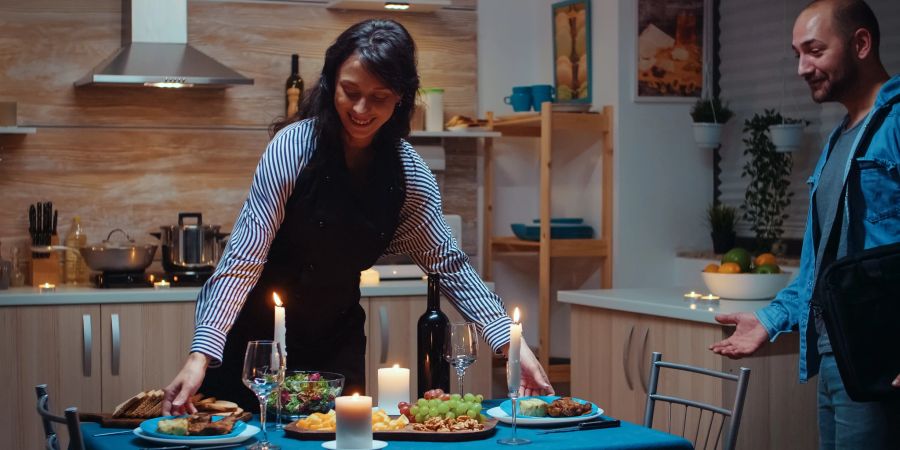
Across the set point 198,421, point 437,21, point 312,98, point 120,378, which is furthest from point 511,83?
point 198,421

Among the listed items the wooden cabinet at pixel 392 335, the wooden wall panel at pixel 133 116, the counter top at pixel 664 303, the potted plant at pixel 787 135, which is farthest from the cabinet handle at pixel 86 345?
the potted plant at pixel 787 135

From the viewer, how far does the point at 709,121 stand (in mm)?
4969

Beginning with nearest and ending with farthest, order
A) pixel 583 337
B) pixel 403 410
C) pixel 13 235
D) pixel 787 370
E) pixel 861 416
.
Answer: pixel 403 410 < pixel 861 416 < pixel 787 370 < pixel 583 337 < pixel 13 235

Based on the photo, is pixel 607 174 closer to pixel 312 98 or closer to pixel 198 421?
pixel 312 98

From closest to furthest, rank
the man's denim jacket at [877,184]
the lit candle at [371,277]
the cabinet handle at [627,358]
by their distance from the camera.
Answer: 1. the man's denim jacket at [877,184]
2. the cabinet handle at [627,358]
3. the lit candle at [371,277]

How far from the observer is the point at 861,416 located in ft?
7.36

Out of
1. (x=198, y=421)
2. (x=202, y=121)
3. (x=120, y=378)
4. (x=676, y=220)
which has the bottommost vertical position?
(x=120, y=378)

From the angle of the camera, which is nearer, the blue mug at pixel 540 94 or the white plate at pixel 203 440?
the white plate at pixel 203 440

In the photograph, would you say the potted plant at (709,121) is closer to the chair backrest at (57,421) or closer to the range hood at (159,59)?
the range hood at (159,59)

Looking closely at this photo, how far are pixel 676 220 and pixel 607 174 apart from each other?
42 cm

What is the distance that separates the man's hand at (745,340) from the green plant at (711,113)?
2480 mm

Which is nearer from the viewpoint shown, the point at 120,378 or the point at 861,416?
the point at 861,416

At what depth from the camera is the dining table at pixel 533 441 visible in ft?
6.30

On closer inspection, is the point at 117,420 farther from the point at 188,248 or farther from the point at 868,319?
the point at 188,248
